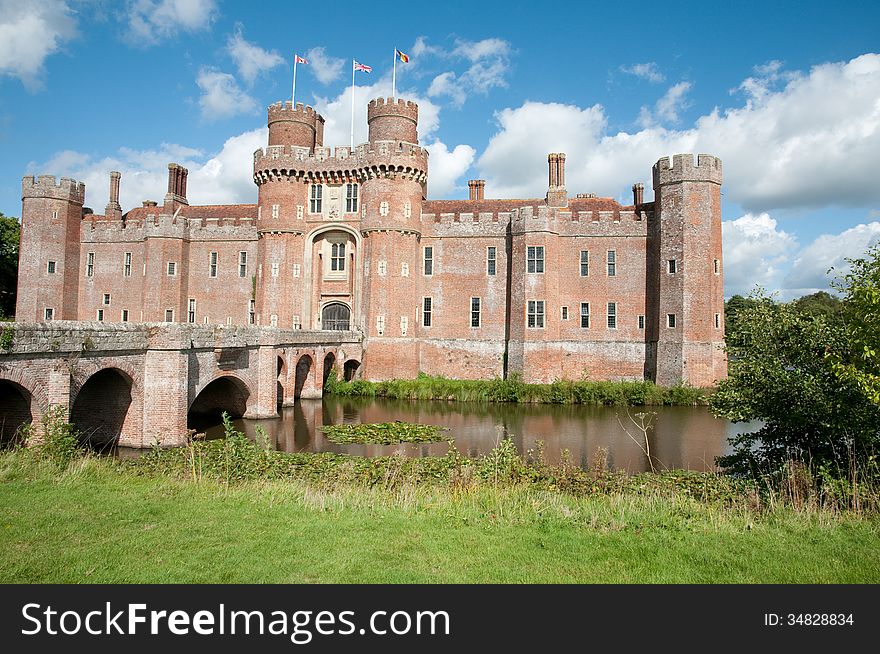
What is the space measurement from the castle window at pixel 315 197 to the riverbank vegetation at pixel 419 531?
25.7m

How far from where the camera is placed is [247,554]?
235 inches

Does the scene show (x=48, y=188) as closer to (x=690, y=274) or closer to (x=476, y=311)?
(x=476, y=311)

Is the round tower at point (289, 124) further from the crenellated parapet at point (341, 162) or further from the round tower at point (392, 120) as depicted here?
the round tower at point (392, 120)

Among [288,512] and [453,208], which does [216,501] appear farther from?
[453,208]

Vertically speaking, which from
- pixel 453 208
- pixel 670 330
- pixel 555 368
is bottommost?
pixel 555 368

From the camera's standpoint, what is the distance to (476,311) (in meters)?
34.3

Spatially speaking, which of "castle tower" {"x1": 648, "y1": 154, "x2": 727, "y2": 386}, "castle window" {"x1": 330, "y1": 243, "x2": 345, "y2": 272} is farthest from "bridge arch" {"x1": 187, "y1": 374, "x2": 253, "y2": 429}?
"castle tower" {"x1": 648, "y1": 154, "x2": 727, "y2": 386}

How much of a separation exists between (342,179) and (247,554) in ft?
99.4

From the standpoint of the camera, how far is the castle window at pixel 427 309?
34.7 metres

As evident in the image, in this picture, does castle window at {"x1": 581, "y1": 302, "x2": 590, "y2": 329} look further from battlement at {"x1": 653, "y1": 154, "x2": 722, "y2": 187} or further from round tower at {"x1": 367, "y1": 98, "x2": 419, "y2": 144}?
round tower at {"x1": 367, "y1": 98, "x2": 419, "y2": 144}

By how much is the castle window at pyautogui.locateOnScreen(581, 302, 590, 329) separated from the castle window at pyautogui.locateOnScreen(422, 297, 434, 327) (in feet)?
29.0

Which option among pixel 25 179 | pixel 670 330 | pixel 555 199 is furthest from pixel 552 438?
pixel 25 179

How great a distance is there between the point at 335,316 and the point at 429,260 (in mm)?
6752

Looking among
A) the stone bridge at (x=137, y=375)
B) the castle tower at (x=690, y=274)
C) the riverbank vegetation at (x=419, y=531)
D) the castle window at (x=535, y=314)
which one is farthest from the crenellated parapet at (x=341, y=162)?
the riverbank vegetation at (x=419, y=531)
